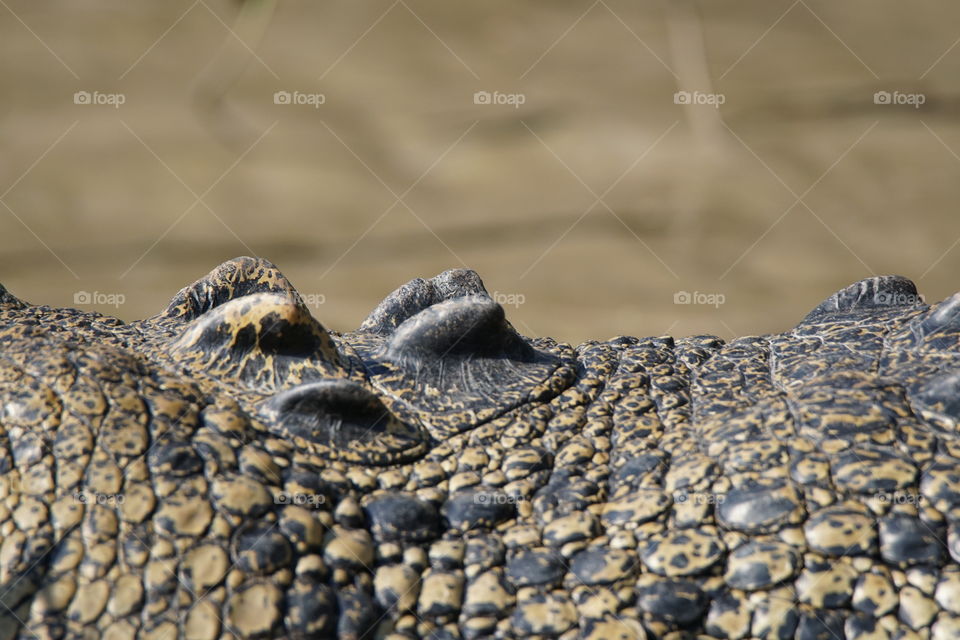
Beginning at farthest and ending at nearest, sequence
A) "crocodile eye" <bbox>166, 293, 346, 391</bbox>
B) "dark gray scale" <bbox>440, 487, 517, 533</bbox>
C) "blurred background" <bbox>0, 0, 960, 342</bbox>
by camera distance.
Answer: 1. "blurred background" <bbox>0, 0, 960, 342</bbox>
2. "crocodile eye" <bbox>166, 293, 346, 391</bbox>
3. "dark gray scale" <bbox>440, 487, 517, 533</bbox>

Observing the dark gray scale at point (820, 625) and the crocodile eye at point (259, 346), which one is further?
the crocodile eye at point (259, 346)

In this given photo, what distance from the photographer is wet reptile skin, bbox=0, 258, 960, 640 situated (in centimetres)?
108

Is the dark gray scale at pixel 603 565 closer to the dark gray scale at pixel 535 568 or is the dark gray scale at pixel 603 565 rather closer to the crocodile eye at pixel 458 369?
the dark gray scale at pixel 535 568

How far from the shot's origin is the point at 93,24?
15.6 ft

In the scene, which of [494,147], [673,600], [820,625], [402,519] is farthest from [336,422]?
[494,147]

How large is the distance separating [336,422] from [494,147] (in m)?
3.84

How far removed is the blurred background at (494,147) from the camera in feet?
15.4

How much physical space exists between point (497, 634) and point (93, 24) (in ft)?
15.0

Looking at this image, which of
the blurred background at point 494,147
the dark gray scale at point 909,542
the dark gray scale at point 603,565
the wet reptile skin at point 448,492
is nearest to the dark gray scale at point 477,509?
the wet reptile skin at point 448,492

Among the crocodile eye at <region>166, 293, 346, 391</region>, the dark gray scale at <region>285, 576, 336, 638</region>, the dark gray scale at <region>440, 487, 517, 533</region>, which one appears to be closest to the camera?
the dark gray scale at <region>285, 576, 336, 638</region>

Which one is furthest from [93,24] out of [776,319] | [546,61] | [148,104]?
[776,319]

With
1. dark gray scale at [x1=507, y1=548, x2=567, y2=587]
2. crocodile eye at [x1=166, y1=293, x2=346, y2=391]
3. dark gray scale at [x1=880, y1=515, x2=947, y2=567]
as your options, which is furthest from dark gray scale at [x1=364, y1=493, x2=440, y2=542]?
dark gray scale at [x1=880, y1=515, x2=947, y2=567]

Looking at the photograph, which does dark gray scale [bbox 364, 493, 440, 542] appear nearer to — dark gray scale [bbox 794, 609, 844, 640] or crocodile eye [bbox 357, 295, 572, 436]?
crocodile eye [bbox 357, 295, 572, 436]

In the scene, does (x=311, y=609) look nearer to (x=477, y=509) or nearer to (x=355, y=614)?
(x=355, y=614)
